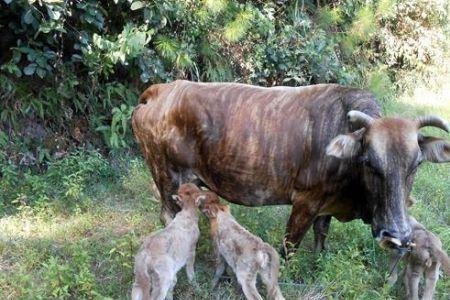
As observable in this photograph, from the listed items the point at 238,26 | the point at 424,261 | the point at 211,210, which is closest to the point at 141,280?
the point at 211,210

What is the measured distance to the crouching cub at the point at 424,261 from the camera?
13.9 feet

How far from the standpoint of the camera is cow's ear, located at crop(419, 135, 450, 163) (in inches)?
165

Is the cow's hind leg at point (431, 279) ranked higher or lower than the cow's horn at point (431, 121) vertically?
lower

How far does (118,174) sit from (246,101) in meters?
2.66

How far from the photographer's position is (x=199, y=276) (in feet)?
15.5

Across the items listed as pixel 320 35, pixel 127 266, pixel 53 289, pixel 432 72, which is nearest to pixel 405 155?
pixel 127 266

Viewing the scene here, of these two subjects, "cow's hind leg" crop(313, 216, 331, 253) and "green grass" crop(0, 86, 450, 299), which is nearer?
"green grass" crop(0, 86, 450, 299)

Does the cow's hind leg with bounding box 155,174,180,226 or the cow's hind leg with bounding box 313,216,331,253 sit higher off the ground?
the cow's hind leg with bounding box 155,174,180,226

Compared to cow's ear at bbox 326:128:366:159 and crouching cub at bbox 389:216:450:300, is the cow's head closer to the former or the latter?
cow's ear at bbox 326:128:366:159

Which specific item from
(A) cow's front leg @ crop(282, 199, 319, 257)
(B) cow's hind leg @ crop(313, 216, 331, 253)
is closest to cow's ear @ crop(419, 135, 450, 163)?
(A) cow's front leg @ crop(282, 199, 319, 257)

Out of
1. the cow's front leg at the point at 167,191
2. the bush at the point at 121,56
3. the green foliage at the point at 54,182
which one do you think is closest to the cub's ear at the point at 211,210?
the cow's front leg at the point at 167,191

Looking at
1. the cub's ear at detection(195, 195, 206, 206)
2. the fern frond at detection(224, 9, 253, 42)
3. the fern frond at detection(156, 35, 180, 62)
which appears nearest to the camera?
the cub's ear at detection(195, 195, 206, 206)

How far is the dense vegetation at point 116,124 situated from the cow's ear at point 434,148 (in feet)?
3.41

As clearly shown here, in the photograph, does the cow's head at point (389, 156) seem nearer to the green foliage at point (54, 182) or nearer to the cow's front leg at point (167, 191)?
the cow's front leg at point (167, 191)
